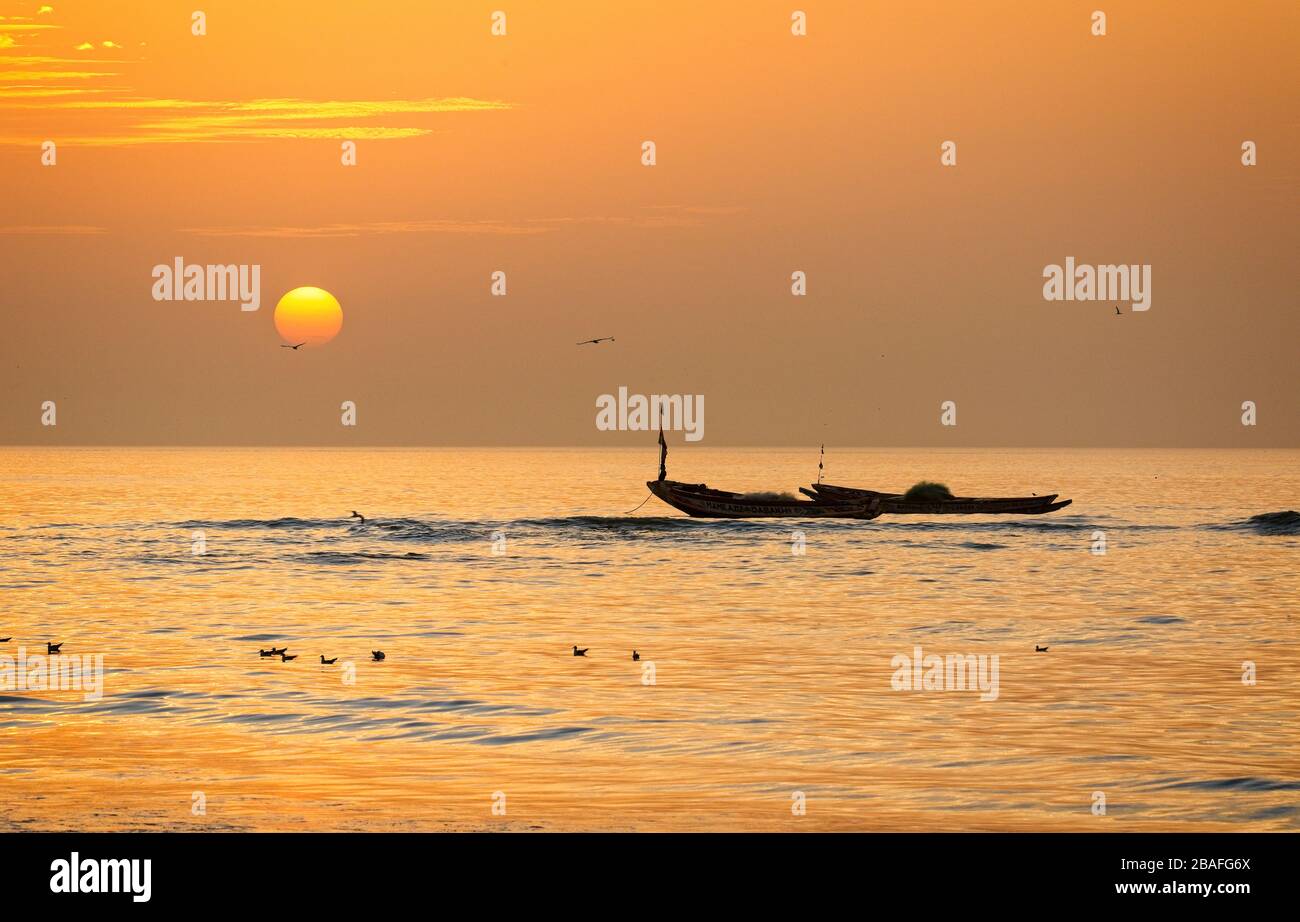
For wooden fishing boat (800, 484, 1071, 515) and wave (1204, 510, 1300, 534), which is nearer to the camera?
wave (1204, 510, 1300, 534)

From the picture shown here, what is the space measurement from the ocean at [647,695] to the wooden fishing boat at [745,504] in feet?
104

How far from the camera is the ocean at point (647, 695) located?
61.3 ft

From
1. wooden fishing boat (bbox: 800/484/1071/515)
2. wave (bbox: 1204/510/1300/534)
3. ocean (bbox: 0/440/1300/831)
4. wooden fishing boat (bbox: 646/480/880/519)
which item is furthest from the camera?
wooden fishing boat (bbox: 646/480/880/519)

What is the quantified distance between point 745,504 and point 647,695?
77930 mm

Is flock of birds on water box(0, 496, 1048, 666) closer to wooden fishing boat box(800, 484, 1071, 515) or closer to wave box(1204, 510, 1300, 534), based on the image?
wooden fishing boat box(800, 484, 1071, 515)

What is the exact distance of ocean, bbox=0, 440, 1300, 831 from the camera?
18688 millimetres

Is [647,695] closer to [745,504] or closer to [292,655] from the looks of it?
[292,655]

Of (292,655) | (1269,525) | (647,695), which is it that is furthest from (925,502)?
(647,695)

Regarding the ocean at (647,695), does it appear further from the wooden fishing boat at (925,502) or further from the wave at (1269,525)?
the wave at (1269,525)

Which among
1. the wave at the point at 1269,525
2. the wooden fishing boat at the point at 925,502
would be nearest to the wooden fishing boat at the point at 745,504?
the wooden fishing boat at the point at 925,502

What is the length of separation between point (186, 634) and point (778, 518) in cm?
7401

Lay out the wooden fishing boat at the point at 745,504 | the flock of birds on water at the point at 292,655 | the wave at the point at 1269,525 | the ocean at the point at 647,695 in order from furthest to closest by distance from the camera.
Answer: the wooden fishing boat at the point at 745,504 → the wave at the point at 1269,525 → the flock of birds on water at the point at 292,655 → the ocean at the point at 647,695

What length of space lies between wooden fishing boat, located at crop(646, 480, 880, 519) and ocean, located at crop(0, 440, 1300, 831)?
3178 cm

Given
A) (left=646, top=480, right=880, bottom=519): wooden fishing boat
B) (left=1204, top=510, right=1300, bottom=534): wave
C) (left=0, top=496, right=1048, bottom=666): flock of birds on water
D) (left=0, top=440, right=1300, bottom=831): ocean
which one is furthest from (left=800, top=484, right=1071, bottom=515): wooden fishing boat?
(left=0, top=496, right=1048, bottom=666): flock of birds on water
